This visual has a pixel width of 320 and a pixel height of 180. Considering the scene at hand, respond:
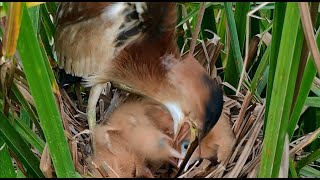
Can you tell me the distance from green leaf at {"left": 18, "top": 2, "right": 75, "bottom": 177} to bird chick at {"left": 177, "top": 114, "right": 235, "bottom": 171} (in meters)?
0.50

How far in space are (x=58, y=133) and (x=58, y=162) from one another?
0.05 metres

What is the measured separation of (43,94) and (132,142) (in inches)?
23.4

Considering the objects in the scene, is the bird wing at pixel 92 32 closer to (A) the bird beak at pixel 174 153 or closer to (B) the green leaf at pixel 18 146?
(A) the bird beak at pixel 174 153

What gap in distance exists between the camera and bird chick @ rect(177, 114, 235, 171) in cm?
143

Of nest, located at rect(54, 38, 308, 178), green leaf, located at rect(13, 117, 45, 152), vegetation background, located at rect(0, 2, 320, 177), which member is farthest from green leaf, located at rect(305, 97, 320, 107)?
green leaf, located at rect(13, 117, 45, 152)

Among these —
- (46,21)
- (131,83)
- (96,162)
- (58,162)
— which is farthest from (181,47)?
(58,162)

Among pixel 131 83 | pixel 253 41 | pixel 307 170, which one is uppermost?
pixel 253 41

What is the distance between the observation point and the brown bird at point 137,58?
1378 millimetres

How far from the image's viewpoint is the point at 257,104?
1.54 m

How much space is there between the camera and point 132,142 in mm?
1462

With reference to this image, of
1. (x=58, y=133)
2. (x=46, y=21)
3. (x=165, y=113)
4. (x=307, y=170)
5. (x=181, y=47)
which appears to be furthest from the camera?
(x=181, y=47)

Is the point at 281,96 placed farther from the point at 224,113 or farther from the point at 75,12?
the point at 75,12

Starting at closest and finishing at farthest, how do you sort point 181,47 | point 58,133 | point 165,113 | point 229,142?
point 58,133, point 229,142, point 165,113, point 181,47

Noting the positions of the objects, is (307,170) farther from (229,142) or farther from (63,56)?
(63,56)
